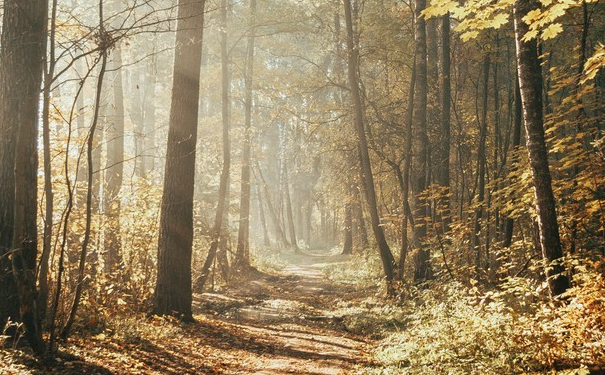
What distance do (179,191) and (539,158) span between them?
21.1ft

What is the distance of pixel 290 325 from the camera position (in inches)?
405

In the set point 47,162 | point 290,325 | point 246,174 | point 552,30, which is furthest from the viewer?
point 246,174

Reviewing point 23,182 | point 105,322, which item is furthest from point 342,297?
point 23,182

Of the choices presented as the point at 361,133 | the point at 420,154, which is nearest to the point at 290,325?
the point at 420,154

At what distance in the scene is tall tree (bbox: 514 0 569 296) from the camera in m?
6.22

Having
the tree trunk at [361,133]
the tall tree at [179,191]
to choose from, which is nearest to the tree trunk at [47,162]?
the tall tree at [179,191]

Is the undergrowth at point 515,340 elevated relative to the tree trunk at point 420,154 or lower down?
lower down

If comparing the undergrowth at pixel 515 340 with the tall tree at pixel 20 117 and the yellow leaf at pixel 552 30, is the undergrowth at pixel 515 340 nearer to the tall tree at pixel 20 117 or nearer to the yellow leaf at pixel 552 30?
the yellow leaf at pixel 552 30

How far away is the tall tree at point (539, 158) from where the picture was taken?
6223mm

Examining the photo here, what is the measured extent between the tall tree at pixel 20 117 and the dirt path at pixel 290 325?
327 centimetres

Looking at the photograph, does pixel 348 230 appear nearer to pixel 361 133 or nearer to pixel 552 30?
pixel 361 133

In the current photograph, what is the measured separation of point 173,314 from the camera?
8781mm

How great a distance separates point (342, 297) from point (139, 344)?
8.67 meters

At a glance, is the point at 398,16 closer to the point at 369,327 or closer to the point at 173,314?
the point at 369,327
